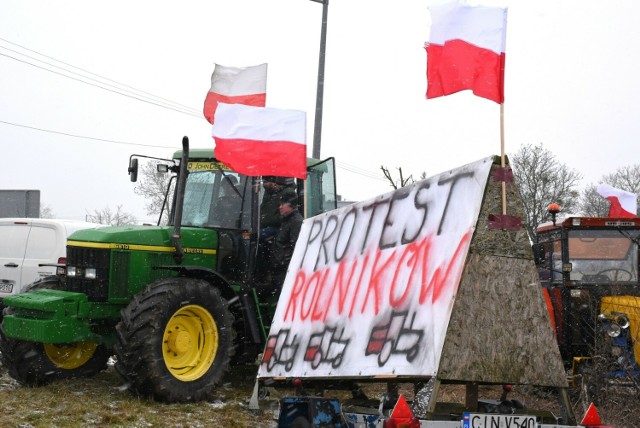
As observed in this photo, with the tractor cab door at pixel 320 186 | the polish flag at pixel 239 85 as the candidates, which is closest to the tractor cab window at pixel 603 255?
the tractor cab door at pixel 320 186

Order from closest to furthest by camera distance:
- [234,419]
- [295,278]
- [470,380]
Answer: [470,380] < [295,278] < [234,419]

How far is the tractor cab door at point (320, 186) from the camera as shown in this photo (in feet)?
33.9

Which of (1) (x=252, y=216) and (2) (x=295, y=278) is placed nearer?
(2) (x=295, y=278)

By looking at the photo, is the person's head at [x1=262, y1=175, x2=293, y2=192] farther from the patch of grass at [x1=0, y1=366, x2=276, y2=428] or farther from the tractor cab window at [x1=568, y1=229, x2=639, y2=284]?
the tractor cab window at [x1=568, y1=229, x2=639, y2=284]

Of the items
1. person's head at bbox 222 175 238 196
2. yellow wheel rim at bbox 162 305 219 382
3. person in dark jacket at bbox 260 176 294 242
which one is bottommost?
yellow wheel rim at bbox 162 305 219 382

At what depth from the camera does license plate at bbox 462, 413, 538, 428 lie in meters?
4.84

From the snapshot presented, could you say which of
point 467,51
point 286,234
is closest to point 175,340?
point 286,234

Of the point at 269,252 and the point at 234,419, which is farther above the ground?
the point at 269,252

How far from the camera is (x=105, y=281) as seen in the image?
888cm

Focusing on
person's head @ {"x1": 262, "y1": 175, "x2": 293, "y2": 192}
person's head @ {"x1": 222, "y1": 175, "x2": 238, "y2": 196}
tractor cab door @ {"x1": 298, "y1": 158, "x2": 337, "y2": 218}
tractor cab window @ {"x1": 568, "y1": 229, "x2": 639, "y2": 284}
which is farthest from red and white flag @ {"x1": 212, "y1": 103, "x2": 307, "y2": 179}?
tractor cab window @ {"x1": 568, "y1": 229, "x2": 639, "y2": 284}

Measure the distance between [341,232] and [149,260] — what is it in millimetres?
3292

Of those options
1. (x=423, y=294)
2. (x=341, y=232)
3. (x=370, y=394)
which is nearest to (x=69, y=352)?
(x=370, y=394)

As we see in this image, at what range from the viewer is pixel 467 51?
6.00 m

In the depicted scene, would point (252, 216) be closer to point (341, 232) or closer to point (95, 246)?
point (95, 246)
